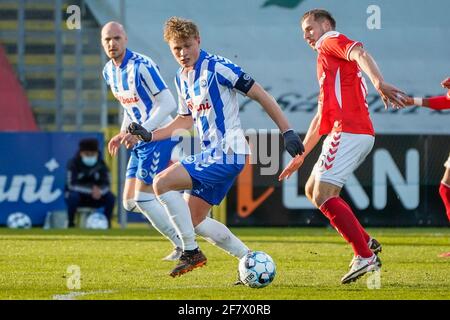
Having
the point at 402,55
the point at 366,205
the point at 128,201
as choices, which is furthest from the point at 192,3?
the point at 128,201

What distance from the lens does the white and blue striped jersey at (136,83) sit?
10.8m


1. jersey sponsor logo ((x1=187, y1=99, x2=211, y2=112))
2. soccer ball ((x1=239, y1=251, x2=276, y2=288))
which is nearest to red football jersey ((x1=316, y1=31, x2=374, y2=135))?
jersey sponsor logo ((x1=187, y1=99, x2=211, y2=112))

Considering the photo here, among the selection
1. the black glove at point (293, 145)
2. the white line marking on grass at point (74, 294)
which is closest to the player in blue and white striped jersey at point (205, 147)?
the black glove at point (293, 145)

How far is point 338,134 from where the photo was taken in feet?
28.4

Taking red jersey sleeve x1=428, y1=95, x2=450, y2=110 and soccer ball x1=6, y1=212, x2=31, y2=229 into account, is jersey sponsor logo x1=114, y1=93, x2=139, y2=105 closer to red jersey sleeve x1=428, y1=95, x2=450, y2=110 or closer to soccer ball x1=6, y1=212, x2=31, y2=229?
red jersey sleeve x1=428, y1=95, x2=450, y2=110

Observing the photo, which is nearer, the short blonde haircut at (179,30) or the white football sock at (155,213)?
the short blonde haircut at (179,30)

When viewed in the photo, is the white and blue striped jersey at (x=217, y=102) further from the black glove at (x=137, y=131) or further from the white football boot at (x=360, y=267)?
the white football boot at (x=360, y=267)

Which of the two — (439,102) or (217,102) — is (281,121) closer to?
(217,102)

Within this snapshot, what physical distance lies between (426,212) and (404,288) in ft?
31.8

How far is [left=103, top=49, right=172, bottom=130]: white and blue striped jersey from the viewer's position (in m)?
10.8

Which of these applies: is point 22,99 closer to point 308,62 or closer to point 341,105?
point 308,62

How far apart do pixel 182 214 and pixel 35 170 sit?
9.17 meters

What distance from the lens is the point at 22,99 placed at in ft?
63.6

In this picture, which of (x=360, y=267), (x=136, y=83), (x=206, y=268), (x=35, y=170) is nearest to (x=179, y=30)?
Result: (x=360, y=267)
